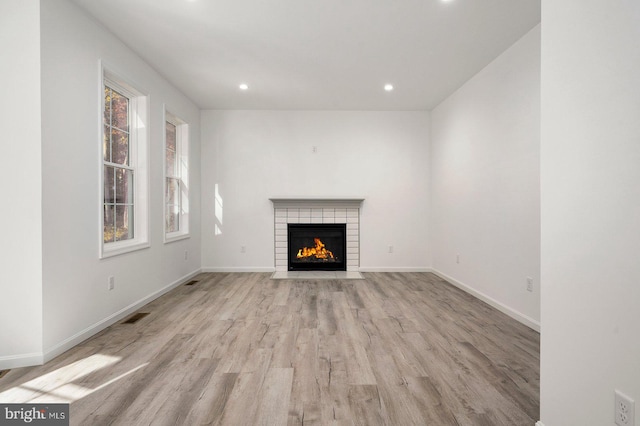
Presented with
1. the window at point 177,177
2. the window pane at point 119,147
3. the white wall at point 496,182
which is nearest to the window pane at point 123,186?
the window pane at point 119,147

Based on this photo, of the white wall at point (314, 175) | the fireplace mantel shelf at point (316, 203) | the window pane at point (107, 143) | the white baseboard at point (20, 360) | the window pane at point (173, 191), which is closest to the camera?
the white baseboard at point (20, 360)

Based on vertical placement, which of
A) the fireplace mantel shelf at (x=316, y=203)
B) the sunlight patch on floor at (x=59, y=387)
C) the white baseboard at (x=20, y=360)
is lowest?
the sunlight patch on floor at (x=59, y=387)

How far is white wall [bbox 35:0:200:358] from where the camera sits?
Answer: 2.21 meters

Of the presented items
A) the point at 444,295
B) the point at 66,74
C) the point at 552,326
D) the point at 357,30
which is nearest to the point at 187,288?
the point at 66,74

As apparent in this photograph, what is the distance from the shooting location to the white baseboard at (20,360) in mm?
2070

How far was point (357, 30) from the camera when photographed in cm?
284

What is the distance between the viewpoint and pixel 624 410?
1.04 metres

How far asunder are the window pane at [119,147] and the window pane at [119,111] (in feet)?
0.22

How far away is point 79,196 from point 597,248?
10.4ft

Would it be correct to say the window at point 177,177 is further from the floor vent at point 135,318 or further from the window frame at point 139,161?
the floor vent at point 135,318

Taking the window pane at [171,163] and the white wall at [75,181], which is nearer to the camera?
the white wall at [75,181]

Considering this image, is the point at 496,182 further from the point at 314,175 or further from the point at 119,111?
the point at 119,111

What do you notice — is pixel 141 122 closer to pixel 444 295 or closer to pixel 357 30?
pixel 357 30

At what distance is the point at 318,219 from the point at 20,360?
3878 millimetres
